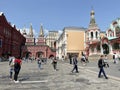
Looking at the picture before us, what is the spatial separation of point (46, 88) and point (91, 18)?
6249cm

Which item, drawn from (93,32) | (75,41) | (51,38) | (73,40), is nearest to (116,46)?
(93,32)

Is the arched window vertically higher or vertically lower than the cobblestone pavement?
higher

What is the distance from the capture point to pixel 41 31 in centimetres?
10256

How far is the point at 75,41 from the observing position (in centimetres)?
7038

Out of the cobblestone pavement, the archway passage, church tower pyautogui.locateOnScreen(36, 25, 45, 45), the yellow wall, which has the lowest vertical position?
the cobblestone pavement

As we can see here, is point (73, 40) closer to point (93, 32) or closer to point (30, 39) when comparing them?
point (93, 32)

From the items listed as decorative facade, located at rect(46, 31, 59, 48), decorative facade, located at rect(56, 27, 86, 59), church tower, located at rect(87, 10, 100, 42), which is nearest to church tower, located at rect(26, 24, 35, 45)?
decorative facade, located at rect(46, 31, 59, 48)

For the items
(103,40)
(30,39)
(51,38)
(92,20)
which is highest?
(92,20)

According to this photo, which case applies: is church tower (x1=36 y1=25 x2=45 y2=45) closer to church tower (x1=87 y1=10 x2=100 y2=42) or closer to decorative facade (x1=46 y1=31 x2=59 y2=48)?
decorative facade (x1=46 y1=31 x2=59 y2=48)

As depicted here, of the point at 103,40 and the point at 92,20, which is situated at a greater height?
the point at 92,20

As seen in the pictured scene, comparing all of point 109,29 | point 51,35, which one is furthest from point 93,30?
point 51,35

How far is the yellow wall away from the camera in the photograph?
69188mm

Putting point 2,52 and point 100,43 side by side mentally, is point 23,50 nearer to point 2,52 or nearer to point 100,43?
point 2,52

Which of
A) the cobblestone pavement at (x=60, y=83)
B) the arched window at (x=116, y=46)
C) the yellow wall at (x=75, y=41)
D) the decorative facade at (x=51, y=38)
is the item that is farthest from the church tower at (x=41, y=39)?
the cobblestone pavement at (x=60, y=83)
